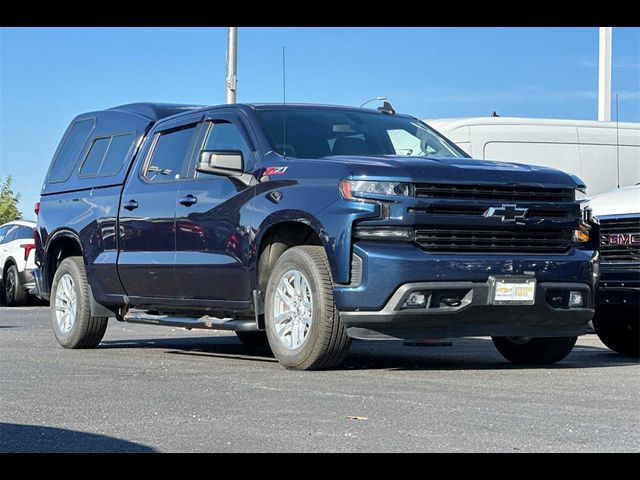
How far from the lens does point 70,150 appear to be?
12750 millimetres

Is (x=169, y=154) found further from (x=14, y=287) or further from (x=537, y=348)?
(x=14, y=287)

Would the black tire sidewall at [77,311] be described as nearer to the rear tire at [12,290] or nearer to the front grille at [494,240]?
the front grille at [494,240]

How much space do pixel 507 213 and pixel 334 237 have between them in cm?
121

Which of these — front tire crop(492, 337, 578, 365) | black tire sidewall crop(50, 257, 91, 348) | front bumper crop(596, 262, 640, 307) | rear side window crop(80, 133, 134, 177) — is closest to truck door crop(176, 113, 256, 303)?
rear side window crop(80, 133, 134, 177)

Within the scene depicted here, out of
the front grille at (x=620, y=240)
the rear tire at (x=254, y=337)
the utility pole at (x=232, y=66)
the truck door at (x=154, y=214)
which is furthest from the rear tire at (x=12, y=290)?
the front grille at (x=620, y=240)

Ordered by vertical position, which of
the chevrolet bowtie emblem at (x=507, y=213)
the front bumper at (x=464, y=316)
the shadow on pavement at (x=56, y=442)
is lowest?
the shadow on pavement at (x=56, y=442)

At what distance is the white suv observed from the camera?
923 inches

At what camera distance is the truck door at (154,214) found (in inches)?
413

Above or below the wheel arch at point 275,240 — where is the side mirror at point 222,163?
above

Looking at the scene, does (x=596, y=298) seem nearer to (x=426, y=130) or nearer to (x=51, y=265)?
(x=426, y=130)

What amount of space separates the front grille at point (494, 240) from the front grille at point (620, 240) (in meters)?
1.03

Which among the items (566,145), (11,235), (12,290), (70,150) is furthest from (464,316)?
(11,235)
